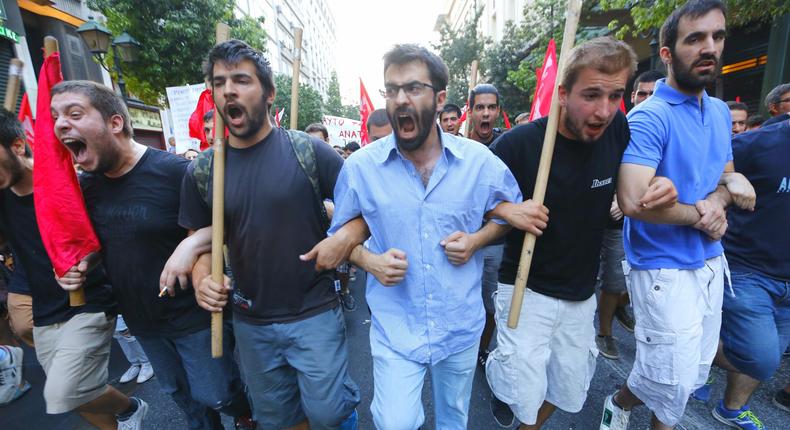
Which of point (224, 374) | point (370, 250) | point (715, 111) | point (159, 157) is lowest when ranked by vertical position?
point (224, 374)

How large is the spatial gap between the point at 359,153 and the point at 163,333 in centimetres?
172

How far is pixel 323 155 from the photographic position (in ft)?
7.04

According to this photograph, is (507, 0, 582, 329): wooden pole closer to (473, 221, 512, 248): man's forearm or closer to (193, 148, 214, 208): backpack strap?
(473, 221, 512, 248): man's forearm

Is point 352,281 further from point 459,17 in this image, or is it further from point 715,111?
point 459,17

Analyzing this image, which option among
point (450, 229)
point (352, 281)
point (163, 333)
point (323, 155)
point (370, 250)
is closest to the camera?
point (450, 229)

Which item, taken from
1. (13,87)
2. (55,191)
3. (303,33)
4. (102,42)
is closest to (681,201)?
(55,191)

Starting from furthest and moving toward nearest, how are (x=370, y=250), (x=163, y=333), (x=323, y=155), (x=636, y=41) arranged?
(x=636, y=41) → (x=163, y=333) → (x=323, y=155) → (x=370, y=250)

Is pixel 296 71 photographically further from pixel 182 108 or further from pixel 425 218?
pixel 182 108

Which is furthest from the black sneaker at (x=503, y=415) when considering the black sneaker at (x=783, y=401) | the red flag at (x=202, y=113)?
the red flag at (x=202, y=113)

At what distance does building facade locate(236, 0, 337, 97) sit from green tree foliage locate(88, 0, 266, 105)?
138 inches

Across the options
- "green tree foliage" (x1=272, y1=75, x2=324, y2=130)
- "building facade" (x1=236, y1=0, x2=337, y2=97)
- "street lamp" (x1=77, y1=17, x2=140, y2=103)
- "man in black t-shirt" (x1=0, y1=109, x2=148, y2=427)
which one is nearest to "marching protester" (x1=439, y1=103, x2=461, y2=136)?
"man in black t-shirt" (x1=0, y1=109, x2=148, y2=427)

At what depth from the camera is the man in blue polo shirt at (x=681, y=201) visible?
1.96 metres

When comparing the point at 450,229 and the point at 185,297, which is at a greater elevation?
the point at 450,229

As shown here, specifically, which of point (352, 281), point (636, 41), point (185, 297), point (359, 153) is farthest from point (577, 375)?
point (636, 41)
